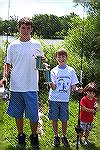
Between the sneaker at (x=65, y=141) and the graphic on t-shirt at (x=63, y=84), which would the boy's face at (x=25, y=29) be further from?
the sneaker at (x=65, y=141)

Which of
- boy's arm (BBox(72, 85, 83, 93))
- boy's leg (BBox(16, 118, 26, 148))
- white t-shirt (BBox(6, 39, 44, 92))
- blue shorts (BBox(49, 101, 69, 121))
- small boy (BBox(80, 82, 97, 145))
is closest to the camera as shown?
white t-shirt (BBox(6, 39, 44, 92))

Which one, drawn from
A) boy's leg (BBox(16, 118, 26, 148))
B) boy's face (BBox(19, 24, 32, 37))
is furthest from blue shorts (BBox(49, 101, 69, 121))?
Result: boy's face (BBox(19, 24, 32, 37))

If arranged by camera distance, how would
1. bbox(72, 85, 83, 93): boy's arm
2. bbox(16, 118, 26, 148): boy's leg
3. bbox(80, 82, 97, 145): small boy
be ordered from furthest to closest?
bbox(80, 82, 97, 145): small boy, bbox(16, 118, 26, 148): boy's leg, bbox(72, 85, 83, 93): boy's arm

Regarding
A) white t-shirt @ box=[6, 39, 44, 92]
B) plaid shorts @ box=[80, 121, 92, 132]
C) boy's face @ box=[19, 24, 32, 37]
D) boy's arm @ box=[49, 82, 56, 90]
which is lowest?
plaid shorts @ box=[80, 121, 92, 132]

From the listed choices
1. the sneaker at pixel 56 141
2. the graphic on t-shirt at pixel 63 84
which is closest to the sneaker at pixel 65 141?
the sneaker at pixel 56 141

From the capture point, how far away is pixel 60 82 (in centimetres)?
432

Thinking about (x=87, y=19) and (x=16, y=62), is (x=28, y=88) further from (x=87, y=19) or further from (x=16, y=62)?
(x=87, y=19)

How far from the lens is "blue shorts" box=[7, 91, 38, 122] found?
411cm

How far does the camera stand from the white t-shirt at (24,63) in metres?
4.03

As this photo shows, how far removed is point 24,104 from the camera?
13.9 feet

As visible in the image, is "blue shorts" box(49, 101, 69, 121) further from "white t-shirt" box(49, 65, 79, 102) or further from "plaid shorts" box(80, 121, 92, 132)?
"plaid shorts" box(80, 121, 92, 132)

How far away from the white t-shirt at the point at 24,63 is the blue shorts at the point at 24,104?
6cm

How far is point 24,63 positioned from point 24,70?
8cm

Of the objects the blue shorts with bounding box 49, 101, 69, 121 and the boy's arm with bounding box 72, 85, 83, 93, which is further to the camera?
the blue shorts with bounding box 49, 101, 69, 121
